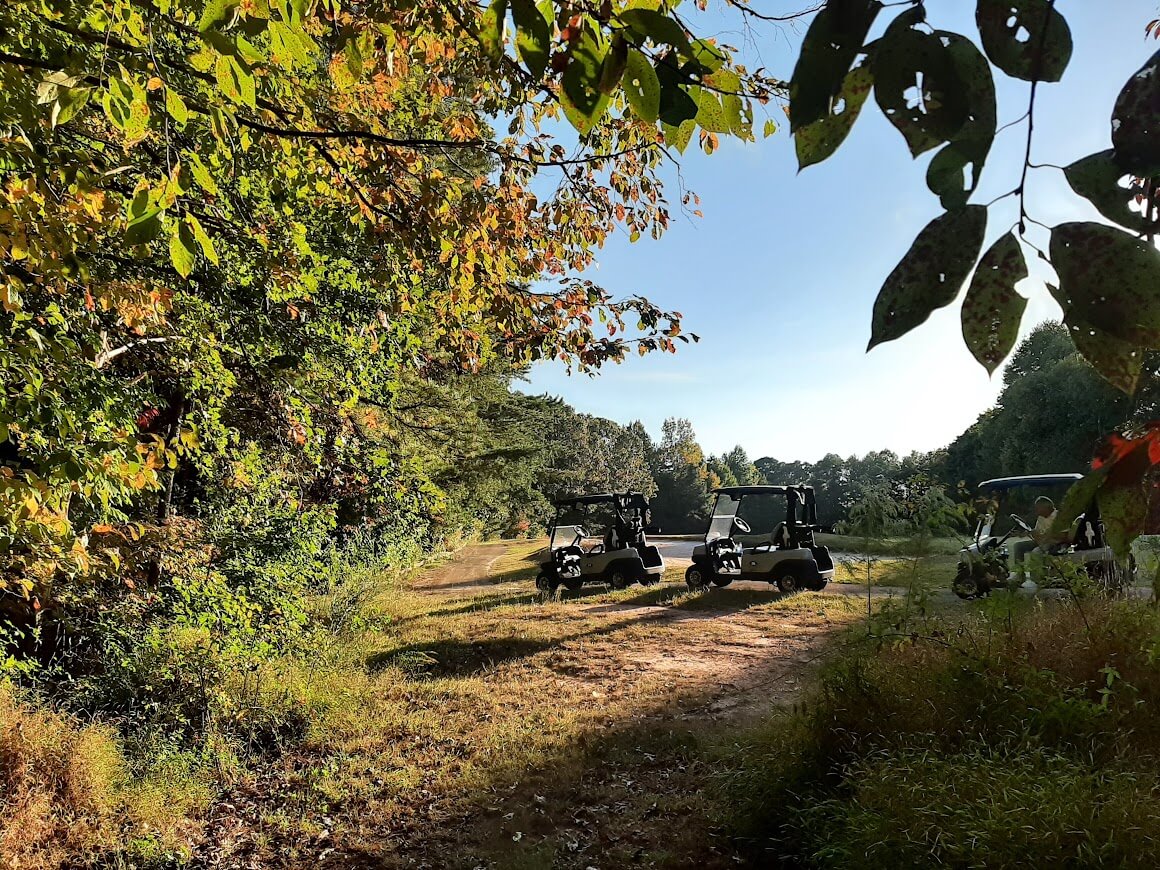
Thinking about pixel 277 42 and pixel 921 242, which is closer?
pixel 921 242

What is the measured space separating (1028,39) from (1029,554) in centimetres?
403

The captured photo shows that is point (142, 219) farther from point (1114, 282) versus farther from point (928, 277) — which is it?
point (1114, 282)

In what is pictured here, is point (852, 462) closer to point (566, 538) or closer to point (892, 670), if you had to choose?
point (566, 538)

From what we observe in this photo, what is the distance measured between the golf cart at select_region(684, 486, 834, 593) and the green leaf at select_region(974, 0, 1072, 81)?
33.6ft

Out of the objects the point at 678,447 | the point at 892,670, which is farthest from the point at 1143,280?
the point at 678,447

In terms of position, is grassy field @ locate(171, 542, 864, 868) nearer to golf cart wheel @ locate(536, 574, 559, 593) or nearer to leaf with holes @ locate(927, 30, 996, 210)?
golf cart wheel @ locate(536, 574, 559, 593)

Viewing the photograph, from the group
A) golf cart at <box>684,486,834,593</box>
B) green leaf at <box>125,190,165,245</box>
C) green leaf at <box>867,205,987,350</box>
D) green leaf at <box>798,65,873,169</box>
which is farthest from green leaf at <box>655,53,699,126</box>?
golf cart at <box>684,486,834,593</box>

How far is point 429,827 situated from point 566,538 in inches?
343

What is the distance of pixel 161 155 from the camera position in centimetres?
295

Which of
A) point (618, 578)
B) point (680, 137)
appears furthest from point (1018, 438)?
point (680, 137)

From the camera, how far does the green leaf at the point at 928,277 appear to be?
458mm

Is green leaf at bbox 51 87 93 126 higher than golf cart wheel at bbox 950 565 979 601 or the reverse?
higher

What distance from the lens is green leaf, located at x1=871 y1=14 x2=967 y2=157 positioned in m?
0.50

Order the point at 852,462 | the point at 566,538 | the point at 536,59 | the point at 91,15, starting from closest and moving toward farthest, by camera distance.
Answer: the point at 536,59
the point at 91,15
the point at 566,538
the point at 852,462
